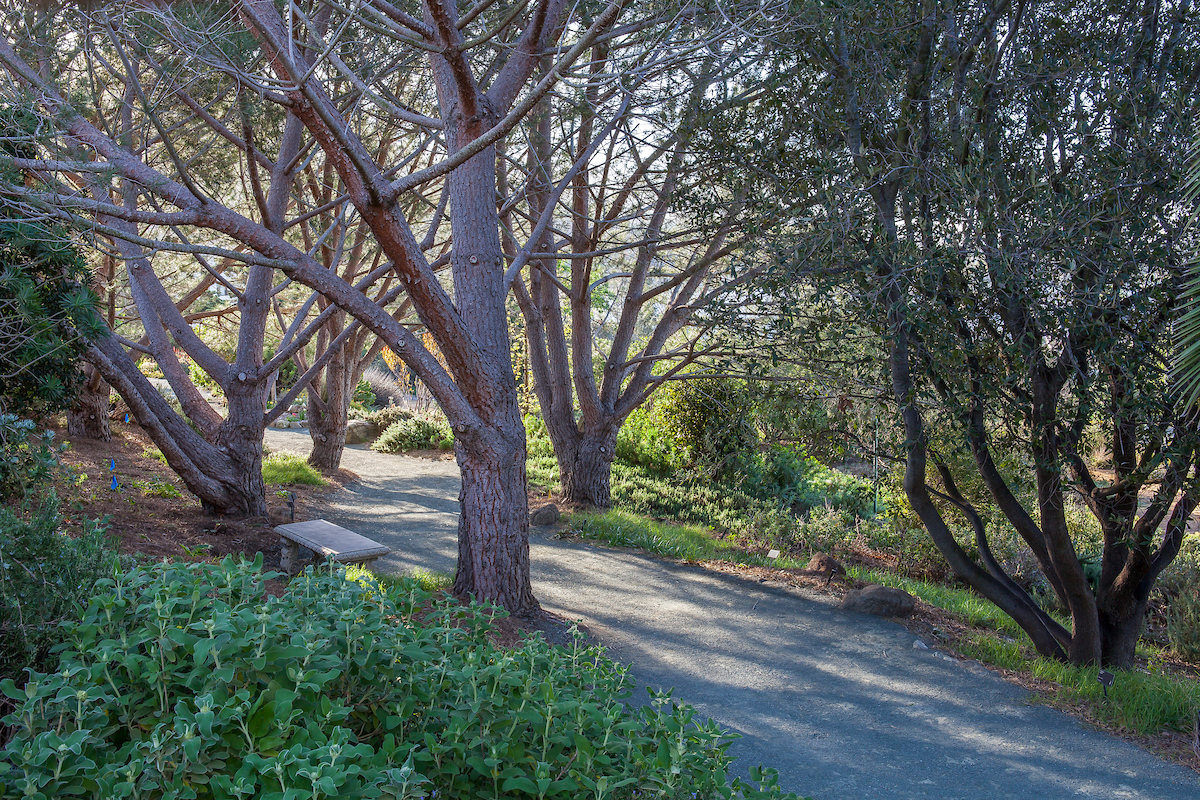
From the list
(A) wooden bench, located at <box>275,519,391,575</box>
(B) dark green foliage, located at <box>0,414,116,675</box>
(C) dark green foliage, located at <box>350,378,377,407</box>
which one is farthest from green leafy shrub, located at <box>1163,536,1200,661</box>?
(C) dark green foliage, located at <box>350,378,377,407</box>

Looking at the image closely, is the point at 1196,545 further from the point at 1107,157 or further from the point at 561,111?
the point at 561,111

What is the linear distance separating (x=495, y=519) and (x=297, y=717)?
12.1 ft

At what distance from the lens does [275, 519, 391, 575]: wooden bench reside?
559 cm

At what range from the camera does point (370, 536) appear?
26.9ft

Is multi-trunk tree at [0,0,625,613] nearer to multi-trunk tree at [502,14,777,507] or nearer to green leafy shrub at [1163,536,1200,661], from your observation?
multi-trunk tree at [502,14,777,507]

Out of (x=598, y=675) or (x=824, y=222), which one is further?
(x=824, y=222)

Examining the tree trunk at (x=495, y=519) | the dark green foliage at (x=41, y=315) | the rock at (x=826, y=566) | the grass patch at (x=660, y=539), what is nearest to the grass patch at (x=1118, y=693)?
the rock at (x=826, y=566)

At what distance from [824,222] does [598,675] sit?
3.28 meters

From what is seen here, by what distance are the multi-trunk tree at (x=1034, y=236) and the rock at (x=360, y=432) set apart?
13.9 m

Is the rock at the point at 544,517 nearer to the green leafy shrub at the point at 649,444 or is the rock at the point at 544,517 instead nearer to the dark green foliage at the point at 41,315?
the green leafy shrub at the point at 649,444

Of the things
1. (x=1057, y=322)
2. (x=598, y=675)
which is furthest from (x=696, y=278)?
(x=598, y=675)

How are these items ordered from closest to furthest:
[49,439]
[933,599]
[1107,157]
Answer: [49,439], [1107,157], [933,599]

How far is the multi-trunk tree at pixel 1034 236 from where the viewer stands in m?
4.30

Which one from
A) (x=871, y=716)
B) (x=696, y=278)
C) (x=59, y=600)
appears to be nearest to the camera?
(x=59, y=600)
